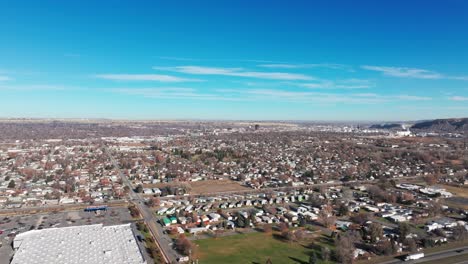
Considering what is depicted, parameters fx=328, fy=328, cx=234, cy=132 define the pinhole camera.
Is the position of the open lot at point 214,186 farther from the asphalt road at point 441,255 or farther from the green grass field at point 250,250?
the asphalt road at point 441,255

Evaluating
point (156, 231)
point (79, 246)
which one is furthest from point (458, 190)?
point (79, 246)

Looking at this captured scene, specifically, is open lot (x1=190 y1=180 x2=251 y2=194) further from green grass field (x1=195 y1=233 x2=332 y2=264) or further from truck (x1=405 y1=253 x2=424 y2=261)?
truck (x1=405 y1=253 x2=424 y2=261)

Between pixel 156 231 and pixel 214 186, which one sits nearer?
pixel 156 231

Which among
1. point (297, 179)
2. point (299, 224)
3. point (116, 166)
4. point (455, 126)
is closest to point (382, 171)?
point (297, 179)

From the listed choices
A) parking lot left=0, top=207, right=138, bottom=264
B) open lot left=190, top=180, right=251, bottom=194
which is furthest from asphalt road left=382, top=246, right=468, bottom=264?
open lot left=190, top=180, right=251, bottom=194

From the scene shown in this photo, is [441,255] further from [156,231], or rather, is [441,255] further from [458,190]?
[458,190]

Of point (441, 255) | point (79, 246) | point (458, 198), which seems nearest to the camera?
point (79, 246)

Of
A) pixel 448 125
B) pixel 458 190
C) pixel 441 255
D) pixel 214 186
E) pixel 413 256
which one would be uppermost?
pixel 448 125

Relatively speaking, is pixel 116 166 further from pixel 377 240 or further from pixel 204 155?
pixel 377 240

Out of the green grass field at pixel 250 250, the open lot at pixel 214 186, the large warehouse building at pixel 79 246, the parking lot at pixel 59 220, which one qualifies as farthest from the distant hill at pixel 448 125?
the large warehouse building at pixel 79 246
